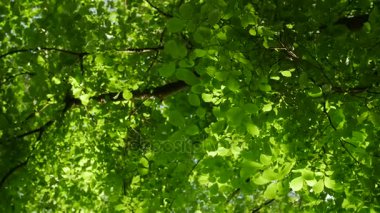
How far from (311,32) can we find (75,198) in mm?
4626

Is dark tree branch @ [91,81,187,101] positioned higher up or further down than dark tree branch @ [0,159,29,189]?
higher up

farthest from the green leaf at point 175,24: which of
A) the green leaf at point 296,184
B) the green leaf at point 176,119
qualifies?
the green leaf at point 296,184

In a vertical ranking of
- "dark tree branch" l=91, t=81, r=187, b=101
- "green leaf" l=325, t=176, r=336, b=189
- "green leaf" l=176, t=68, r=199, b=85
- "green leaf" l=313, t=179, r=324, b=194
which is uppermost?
"dark tree branch" l=91, t=81, r=187, b=101

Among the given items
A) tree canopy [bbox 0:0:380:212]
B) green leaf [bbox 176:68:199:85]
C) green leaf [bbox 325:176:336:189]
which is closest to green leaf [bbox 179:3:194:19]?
tree canopy [bbox 0:0:380:212]

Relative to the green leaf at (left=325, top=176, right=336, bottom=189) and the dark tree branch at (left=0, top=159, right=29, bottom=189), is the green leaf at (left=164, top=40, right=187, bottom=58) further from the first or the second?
the dark tree branch at (left=0, top=159, right=29, bottom=189)

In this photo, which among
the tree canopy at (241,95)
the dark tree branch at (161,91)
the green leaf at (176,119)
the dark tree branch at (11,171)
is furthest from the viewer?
the dark tree branch at (161,91)

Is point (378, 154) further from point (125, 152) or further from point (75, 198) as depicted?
point (75, 198)

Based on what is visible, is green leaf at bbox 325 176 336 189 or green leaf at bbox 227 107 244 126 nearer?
green leaf at bbox 227 107 244 126

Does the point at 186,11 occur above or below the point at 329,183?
above

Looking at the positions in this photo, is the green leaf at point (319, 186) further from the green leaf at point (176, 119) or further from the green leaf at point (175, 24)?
the green leaf at point (175, 24)

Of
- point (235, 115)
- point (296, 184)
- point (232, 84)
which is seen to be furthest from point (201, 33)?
point (296, 184)

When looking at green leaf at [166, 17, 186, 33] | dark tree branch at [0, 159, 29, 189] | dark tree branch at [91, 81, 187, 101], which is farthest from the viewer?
dark tree branch at [91, 81, 187, 101]

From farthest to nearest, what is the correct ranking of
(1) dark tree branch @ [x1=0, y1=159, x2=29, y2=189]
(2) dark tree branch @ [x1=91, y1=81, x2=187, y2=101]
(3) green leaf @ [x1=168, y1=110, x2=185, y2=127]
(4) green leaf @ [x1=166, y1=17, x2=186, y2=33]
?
(2) dark tree branch @ [x1=91, y1=81, x2=187, y2=101] < (1) dark tree branch @ [x1=0, y1=159, x2=29, y2=189] < (3) green leaf @ [x1=168, y1=110, x2=185, y2=127] < (4) green leaf @ [x1=166, y1=17, x2=186, y2=33]

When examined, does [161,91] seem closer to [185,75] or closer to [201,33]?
[185,75]
